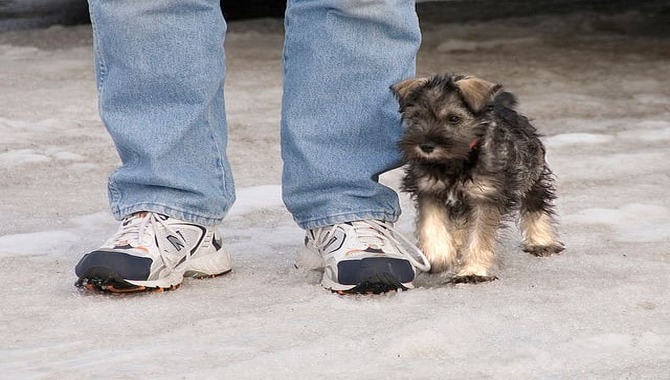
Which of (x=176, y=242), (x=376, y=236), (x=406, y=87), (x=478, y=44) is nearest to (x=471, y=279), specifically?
(x=376, y=236)

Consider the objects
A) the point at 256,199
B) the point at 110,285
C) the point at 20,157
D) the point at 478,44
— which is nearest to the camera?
the point at 110,285

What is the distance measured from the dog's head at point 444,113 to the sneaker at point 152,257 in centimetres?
58

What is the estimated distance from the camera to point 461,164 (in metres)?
3.33

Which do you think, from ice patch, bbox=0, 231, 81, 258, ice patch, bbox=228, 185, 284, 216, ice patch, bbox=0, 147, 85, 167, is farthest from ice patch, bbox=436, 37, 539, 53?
ice patch, bbox=0, 231, 81, 258

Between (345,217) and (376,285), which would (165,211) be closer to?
(345,217)

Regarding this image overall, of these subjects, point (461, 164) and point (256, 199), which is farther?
point (256, 199)

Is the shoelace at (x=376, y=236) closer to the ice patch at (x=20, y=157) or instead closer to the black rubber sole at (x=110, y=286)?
the black rubber sole at (x=110, y=286)

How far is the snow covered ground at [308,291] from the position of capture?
8.82ft

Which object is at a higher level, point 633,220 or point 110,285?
point 110,285

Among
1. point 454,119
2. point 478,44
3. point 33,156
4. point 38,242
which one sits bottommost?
point 478,44

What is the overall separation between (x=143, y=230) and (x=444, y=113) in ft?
2.73

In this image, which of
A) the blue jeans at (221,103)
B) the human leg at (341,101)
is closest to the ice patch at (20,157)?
the blue jeans at (221,103)

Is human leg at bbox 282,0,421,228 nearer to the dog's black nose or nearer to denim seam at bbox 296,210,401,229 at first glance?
denim seam at bbox 296,210,401,229

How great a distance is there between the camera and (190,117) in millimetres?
3215
